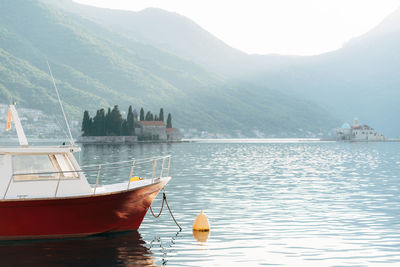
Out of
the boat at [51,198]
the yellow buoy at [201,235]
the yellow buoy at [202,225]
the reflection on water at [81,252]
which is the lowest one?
the reflection on water at [81,252]

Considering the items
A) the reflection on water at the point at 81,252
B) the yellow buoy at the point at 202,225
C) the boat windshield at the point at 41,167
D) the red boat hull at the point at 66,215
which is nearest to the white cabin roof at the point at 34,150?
the boat windshield at the point at 41,167

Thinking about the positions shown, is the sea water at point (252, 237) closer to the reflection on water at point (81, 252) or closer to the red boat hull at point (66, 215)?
the reflection on water at point (81, 252)

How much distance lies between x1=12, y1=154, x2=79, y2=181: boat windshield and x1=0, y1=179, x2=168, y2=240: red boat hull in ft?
4.17

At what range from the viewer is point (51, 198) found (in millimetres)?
21234

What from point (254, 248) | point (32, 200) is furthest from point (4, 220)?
point (254, 248)

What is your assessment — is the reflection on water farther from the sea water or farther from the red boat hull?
the red boat hull

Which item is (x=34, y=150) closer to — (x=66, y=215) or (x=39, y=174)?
(x=39, y=174)

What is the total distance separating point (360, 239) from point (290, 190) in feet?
67.1

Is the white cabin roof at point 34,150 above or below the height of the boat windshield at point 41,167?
above

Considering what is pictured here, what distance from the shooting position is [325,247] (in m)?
21.2

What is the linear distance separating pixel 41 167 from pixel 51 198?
1820mm

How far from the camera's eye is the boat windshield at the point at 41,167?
22.2m

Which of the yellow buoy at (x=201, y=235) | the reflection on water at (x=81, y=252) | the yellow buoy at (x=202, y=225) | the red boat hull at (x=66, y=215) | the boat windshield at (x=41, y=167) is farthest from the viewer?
the yellow buoy at (x=202, y=225)

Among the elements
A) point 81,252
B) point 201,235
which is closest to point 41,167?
point 81,252
